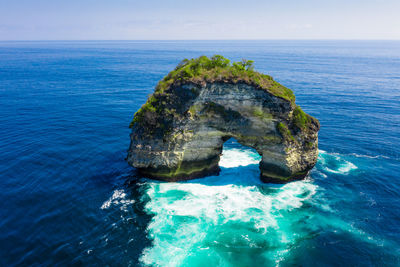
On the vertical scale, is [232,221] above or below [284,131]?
below

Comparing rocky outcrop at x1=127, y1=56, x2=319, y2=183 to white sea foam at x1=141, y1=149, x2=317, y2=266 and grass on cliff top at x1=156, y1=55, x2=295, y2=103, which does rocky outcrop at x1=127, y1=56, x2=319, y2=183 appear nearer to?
grass on cliff top at x1=156, y1=55, x2=295, y2=103

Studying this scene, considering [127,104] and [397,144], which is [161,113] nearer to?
[127,104]

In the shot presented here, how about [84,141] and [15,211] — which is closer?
[15,211]

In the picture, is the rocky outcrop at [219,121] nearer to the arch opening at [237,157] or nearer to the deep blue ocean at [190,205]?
the deep blue ocean at [190,205]

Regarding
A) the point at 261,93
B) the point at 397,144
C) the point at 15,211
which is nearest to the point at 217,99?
the point at 261,93

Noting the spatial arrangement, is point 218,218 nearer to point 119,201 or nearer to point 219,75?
point 119,201

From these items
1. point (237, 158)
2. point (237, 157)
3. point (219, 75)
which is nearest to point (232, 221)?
point (237, 158)
